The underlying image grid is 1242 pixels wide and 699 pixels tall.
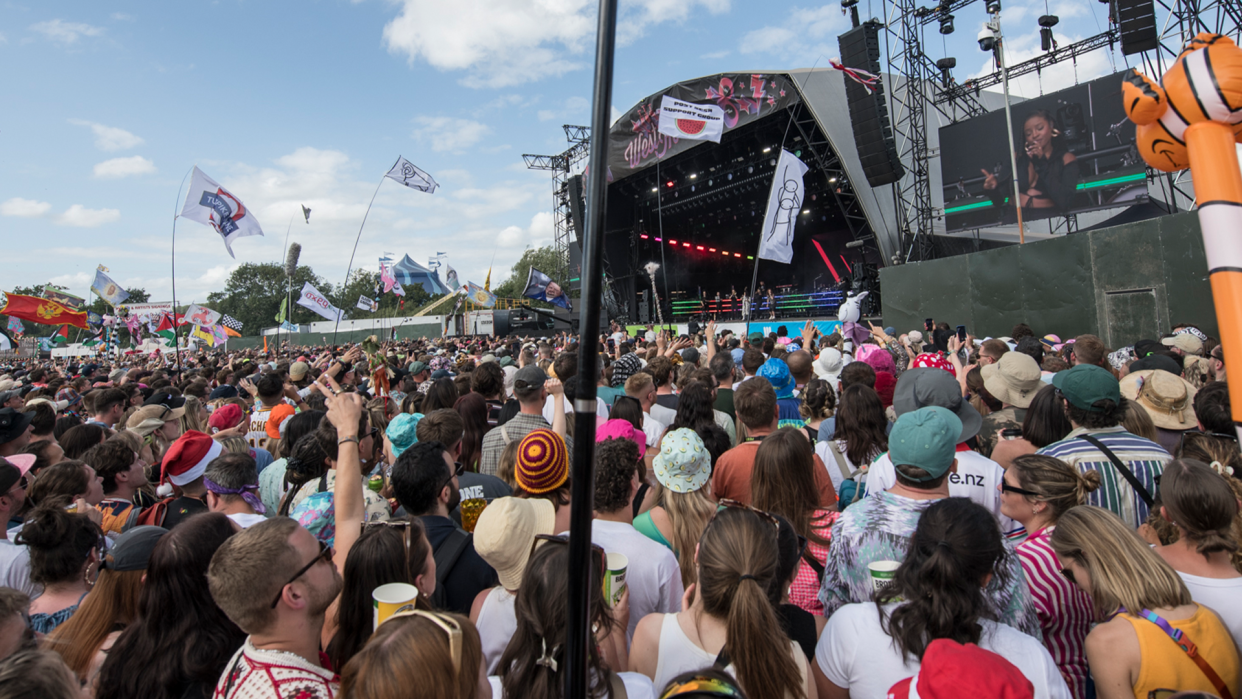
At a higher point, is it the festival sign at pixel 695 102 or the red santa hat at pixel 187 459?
the festival sign at pixel 695 102

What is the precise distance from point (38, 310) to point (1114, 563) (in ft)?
66.4

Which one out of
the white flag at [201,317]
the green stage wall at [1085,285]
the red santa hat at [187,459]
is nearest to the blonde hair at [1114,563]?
the red santa hat at [187,459]

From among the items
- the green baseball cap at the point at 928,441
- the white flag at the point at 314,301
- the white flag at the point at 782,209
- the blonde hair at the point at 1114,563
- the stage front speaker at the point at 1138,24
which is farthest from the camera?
the white flag at the point at 314,301

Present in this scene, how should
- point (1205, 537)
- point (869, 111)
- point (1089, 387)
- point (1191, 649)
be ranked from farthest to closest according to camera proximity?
point (869, 111), point (1089, 387), point (1205, 537), point (1191, 649)

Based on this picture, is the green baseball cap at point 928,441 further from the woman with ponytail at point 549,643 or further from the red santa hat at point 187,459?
the red santa hat at point 187,459

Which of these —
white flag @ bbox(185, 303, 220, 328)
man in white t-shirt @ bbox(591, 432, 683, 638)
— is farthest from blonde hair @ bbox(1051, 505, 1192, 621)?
white flag @ bbox(185, 303, 220, 328)

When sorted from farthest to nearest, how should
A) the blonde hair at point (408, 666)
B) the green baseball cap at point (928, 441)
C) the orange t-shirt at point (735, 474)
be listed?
1. the orange t-shirt at point (735, 474)
2. the green baseball cap at point (928, 441)
3. the blonde hair at point (408, 666)

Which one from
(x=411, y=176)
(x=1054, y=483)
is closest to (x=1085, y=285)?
(x=1054, y=483)

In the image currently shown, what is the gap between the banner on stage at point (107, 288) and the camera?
1956 cm

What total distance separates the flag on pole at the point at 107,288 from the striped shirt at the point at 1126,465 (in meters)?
→ 25.2

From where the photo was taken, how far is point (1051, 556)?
80.5 inches

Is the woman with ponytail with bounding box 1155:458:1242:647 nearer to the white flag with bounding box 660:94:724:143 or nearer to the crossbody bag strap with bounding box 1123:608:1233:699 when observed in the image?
the crossbody bag strap with bounding box 1123:608:1233:699

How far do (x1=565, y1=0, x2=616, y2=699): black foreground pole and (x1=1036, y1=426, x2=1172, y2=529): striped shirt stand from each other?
2638 millimetres

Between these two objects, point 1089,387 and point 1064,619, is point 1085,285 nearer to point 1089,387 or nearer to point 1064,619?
point 1089,387
